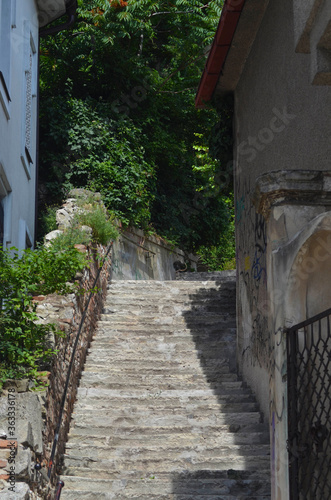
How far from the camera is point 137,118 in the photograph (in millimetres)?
18094

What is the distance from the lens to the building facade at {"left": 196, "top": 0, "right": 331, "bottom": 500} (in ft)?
18.3

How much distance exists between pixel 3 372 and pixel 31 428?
0.77 meters

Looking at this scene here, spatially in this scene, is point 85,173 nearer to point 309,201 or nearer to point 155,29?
point 155,29

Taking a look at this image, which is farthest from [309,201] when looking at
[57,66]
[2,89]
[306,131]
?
[57,66]

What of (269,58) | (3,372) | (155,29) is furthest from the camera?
(155,29)

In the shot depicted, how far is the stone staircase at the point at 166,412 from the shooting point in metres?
7.75

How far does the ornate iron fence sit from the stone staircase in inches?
83.8

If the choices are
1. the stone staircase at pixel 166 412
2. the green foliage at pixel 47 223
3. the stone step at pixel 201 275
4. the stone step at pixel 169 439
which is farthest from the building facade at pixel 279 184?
the stone step at pixel 201 275

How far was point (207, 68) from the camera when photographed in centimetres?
1094

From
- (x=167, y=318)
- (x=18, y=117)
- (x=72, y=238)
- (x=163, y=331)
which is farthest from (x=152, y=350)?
(x=18, y=117)

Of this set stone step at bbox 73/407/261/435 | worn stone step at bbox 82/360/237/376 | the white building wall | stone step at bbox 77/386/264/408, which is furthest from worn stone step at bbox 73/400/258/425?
the white building wall

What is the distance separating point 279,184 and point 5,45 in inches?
228

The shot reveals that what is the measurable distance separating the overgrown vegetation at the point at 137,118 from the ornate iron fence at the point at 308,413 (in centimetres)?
1013

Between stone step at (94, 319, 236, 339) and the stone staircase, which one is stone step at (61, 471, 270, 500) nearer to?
the stone staircase
